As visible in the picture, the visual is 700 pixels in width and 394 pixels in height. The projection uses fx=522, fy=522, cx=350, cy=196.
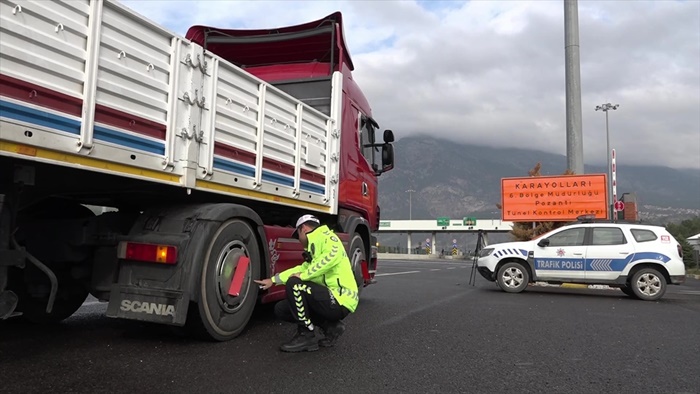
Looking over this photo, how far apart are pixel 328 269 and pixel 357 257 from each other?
3389 mm

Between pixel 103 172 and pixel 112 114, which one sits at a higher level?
pixel 112 114

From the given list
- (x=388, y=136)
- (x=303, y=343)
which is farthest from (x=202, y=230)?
(x=388, y=136)

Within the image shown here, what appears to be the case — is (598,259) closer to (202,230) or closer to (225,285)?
(225,285)

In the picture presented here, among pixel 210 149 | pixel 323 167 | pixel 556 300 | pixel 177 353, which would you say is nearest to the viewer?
pixel 177 353

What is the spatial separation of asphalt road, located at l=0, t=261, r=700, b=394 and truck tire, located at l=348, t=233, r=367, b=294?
2.78 feet

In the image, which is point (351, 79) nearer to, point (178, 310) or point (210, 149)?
point (210, 149)

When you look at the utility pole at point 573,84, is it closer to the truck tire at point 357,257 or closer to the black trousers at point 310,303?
the truck tire at point 357,257

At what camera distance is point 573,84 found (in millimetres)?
19203

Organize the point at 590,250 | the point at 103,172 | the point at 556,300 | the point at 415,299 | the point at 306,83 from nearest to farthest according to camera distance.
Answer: the point at 103,172 → the point at 306,83 → the point at 415,299 → the point at 556,300 → the point at 590,250

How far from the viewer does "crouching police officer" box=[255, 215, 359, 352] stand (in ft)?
15.0

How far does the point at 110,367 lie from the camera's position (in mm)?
3801

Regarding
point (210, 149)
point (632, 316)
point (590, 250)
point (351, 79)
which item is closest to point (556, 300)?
point (590, 250)

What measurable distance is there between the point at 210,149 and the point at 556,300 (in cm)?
824

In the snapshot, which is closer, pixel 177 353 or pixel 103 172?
pixel 103 172
